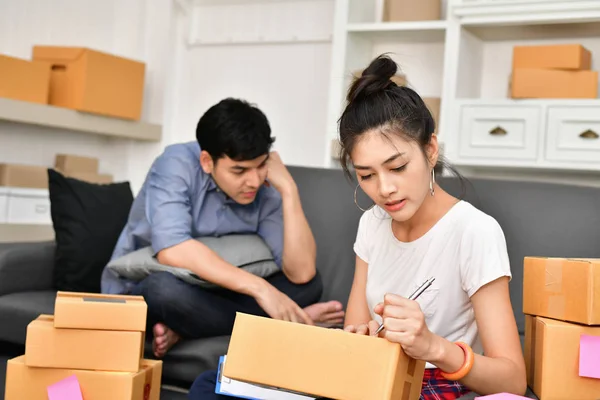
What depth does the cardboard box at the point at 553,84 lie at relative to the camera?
9.66 ft

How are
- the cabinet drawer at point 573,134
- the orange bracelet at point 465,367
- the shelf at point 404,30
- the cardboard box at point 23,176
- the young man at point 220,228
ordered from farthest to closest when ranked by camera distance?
1. the cardboard box at point 23,176
2. the shelf at point 404,30
3. the cabinet drawer at point 573,134
4. the young man at point 220,228
5. the orange bracelet at point 465,367

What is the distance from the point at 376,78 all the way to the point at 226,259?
0.92 metres

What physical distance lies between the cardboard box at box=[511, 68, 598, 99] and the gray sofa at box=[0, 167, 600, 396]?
0.81m

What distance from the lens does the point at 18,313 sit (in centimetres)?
235

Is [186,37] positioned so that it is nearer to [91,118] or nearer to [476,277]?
[91,118]

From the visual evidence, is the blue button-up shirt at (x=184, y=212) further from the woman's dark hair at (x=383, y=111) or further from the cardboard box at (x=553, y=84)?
the cardboard box at (x=553, y=84)

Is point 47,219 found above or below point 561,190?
below

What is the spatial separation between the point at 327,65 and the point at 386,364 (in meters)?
2.87

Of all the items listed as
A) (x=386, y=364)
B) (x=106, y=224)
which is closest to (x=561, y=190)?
(x=386, y=364)

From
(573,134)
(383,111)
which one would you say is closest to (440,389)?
(383,111)

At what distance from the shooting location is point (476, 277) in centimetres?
142

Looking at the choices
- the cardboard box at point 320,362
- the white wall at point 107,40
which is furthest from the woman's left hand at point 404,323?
the white wall at point 107,40

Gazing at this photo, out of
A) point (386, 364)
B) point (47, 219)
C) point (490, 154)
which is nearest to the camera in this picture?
point (386, 364)

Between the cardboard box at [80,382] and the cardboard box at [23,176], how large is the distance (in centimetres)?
197
